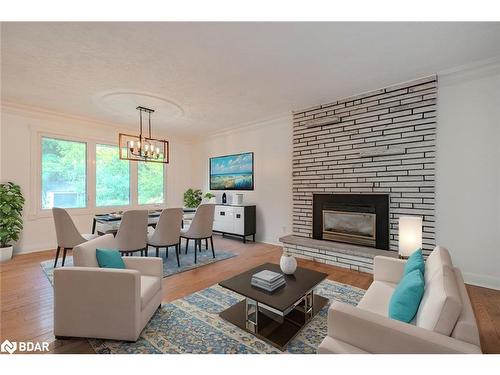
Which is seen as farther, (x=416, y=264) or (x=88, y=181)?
(x=88, y=181)

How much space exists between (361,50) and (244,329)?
2.94 metres

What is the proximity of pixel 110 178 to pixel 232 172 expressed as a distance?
9.13ft

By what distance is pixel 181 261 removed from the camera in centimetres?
375

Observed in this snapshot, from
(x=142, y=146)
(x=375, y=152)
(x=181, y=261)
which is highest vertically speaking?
(x=142, y=146)

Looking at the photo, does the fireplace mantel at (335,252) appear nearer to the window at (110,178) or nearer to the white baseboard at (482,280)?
the white baseboard at (482,280)

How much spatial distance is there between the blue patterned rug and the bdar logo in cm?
140

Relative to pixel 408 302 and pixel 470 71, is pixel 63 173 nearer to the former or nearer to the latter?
pixel 408 302

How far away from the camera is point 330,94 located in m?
3.69

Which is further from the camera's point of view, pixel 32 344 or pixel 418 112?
pixel 418 112

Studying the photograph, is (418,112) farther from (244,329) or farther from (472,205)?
(244,329)

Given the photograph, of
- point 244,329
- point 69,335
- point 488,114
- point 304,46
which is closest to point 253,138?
point 304,46

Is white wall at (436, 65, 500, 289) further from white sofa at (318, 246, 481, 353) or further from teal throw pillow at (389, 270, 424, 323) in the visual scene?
teal throw pillow at (389, 270, 424, 323)

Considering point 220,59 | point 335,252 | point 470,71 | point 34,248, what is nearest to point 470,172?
point 470,71
